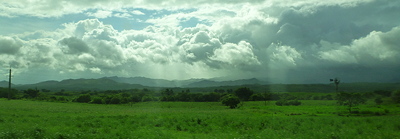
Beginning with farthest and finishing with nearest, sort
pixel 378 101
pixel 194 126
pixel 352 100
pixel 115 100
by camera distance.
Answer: pixel 115 100, pixel 378 101, pixel 352 100, pixel 194 126

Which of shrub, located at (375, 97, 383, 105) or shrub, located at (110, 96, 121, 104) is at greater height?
shrub, located at (375, 97, 383, 105)

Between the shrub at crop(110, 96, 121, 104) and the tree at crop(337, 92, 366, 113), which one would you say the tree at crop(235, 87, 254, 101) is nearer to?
the shrub at crop(110, 96, 121, 104)

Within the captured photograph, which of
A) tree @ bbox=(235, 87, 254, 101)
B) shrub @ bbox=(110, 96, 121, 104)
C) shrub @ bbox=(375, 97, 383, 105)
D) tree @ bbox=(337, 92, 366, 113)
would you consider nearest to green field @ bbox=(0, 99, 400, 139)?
tree @ bbox=(337, 92, 366, 113)

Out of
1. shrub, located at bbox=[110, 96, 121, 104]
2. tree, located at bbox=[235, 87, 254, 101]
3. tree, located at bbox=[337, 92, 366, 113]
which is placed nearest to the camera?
tree, located at bbox=[337, 92, 366, 113]

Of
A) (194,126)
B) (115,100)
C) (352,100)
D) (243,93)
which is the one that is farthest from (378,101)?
(115,100)

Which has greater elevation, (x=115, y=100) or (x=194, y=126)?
(x=194, y=126)

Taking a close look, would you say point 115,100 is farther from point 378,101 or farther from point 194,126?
point 378,101

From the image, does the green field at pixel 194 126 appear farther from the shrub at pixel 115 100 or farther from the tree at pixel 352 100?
the shrub at pixel 115 100

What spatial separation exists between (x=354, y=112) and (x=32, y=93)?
177 metres

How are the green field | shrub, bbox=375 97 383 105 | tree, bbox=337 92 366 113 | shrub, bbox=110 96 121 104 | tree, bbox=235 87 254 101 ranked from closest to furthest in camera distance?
the green field, tree, bbox=337 92 366 113, shrub, bbox=375 97 383 105, shrub, bbox=110 96 121 104, tree, bbox=235 87 254 101

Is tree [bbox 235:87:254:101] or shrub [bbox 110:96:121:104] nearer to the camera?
shrub [bbox 110:96:121:104]

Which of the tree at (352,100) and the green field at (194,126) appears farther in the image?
the tree at (352,100)

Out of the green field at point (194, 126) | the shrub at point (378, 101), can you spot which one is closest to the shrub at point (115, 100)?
the green field at point (194, 126)

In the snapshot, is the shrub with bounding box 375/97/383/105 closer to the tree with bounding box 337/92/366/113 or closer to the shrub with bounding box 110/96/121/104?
the tree with bounding box 337/92/366/113
